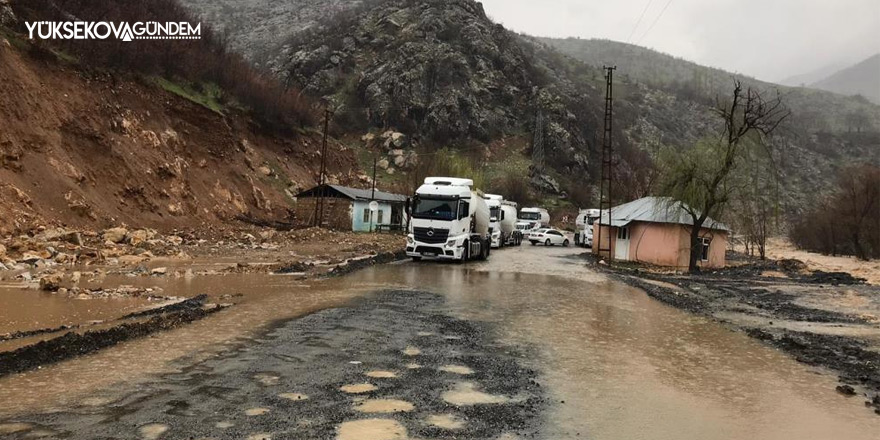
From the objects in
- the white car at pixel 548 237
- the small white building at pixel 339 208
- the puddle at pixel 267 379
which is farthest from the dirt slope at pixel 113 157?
the white car at pixel 548 237

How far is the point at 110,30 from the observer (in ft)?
127

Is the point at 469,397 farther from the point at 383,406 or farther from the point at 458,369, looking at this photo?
the point at 458,369

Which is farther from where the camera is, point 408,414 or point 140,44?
point 140,44

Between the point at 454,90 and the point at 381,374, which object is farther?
the point at 454,90

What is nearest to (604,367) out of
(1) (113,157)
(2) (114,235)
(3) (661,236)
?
(2) (114,235)

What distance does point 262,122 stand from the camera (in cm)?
5228

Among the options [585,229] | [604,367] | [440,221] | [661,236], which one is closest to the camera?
[604,367]

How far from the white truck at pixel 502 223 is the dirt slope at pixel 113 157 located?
15452 millimetres

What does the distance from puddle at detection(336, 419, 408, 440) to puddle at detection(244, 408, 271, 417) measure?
954 millimetres

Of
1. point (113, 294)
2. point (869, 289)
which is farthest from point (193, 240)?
point (869, 289)

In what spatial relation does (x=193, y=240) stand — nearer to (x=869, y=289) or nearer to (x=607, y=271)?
(x=607, y=271)

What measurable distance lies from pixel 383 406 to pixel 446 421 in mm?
830

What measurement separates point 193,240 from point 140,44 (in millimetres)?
18952

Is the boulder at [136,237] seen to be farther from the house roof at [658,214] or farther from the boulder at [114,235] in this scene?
the house roof at [658,214]
